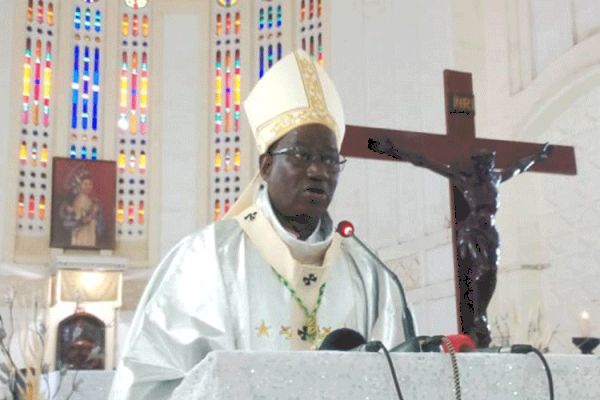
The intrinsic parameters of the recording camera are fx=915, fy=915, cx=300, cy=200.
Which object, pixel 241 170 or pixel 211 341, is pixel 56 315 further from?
pixel 211 341

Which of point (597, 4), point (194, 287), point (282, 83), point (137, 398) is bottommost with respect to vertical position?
point (137, 398)

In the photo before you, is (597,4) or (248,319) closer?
(248,319)

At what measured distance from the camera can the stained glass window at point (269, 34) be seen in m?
14.9

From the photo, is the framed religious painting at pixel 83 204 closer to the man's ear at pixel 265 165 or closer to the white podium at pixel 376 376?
the man's ear at pixel 265 165

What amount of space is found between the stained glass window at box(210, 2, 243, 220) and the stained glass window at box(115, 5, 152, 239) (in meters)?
1.12

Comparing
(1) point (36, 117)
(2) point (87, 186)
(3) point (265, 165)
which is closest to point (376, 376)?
(3) point (265, 165)

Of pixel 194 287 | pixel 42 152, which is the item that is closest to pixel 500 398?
pixel 194 287

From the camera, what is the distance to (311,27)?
14.5 m

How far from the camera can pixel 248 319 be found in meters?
1.95

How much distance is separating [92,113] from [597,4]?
8600 millimetres

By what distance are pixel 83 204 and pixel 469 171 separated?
33.5ft

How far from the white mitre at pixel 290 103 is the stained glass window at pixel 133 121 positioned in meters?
12.4

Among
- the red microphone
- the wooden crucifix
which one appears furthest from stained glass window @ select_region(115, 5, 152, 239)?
the red microphone

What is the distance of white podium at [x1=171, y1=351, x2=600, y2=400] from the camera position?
105cm
